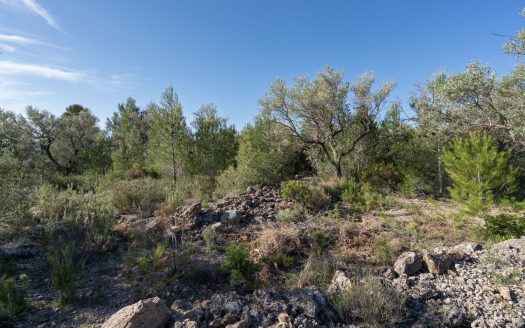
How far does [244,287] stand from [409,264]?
Answer: 8.01 feet

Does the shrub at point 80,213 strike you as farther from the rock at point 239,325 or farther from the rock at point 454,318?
the rock at point 454,318

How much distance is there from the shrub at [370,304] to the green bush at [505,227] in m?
3.34

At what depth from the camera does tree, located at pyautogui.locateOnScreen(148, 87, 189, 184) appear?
13.7 m

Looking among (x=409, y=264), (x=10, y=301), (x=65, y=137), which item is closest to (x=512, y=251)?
(x=409, y=264)

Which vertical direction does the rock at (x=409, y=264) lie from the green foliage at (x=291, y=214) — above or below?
below

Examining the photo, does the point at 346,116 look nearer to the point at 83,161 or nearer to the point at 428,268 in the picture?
the point at 428,268

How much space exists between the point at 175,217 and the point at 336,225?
3790 mm

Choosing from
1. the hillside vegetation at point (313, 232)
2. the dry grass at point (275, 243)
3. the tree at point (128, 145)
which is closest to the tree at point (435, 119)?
the hillside vegetation at point (313, 232)

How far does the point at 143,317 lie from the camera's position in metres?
2.86

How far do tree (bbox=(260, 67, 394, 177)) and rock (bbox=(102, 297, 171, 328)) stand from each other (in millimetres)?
9989

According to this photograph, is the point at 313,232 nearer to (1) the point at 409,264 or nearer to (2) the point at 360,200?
(1) the point at 409,264

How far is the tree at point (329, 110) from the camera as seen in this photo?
11766 millimetres

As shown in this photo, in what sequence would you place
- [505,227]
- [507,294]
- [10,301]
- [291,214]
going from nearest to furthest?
1. [10,301]
2. [507,294]
3. [505,227]
4. [291,214]

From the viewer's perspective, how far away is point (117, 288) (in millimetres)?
4098
